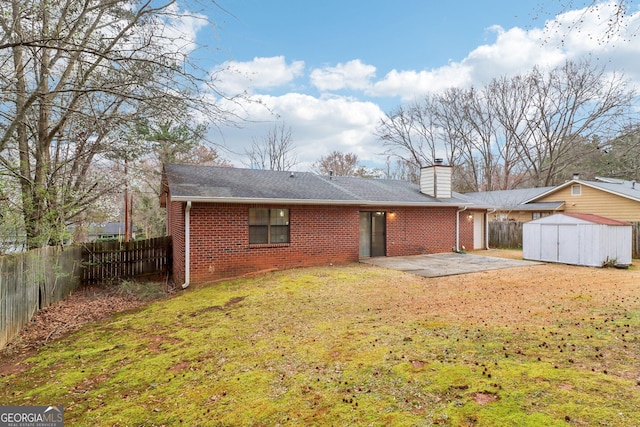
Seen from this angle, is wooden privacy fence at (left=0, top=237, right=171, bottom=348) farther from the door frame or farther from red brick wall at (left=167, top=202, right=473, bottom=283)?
the door frame

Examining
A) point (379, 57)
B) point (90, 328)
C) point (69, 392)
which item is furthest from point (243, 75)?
point (379, 57)

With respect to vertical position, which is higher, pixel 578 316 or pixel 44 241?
pixel 44 241

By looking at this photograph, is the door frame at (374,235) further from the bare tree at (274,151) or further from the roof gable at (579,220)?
the bare tree at (274,151)

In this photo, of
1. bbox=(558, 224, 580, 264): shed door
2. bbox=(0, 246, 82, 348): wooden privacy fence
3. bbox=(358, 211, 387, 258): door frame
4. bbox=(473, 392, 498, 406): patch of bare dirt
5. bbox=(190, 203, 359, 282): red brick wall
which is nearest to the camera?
bbox=(473, 392, 498, 406): patch of bare dirt

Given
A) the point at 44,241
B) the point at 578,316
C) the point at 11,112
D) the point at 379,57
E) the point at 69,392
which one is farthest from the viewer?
the point at 379,57

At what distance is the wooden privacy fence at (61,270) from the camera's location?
5.21 metres

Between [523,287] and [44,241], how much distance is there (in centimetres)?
1023

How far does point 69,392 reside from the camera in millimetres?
3623

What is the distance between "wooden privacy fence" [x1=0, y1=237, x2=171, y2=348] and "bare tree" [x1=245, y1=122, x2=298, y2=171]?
16412mm

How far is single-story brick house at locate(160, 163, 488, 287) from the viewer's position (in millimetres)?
Result: 9148

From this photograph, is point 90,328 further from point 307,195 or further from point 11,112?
point 307,195
